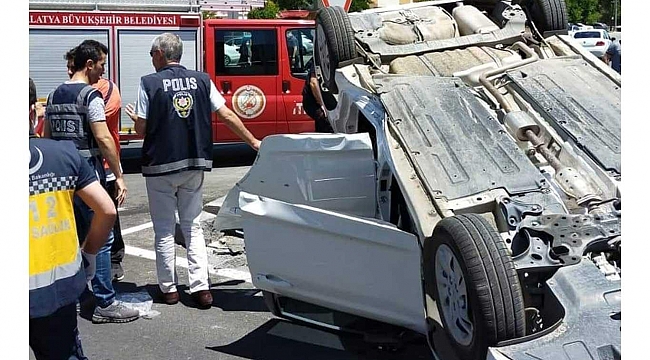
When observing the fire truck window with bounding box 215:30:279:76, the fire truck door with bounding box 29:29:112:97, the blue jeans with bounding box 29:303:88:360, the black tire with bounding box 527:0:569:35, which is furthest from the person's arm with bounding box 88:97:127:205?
the fire truck door with bounding box 29:29:112:97

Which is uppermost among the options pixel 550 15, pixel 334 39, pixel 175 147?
pixel 550 15

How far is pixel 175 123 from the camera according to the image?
17.8 ft

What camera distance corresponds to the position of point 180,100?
17.8 feet

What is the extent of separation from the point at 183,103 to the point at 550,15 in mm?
2481

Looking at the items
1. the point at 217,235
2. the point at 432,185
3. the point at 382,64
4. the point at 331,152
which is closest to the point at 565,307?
the point at 432,185

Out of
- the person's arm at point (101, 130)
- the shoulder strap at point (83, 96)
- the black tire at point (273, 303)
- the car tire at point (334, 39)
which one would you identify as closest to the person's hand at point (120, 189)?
the person's arm at point (101, 130)

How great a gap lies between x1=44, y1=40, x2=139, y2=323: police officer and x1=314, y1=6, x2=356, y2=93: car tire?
1447 mm

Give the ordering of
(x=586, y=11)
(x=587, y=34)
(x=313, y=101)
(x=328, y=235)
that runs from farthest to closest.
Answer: (x=586, y=11) < (x=587, y=34) < (x=313, y=101) < (x=328, y=235)

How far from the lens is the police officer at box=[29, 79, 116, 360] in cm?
297

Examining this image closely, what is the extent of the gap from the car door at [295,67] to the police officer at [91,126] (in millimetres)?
5812

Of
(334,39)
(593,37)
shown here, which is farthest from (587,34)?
(334,39)

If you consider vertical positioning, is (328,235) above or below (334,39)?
below

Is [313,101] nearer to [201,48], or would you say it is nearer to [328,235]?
[328,235]

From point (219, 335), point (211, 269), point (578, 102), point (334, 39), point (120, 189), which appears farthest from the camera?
point (211, 269)
